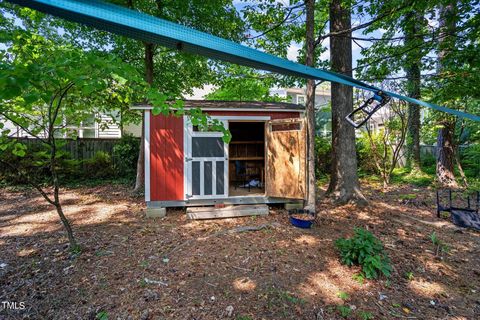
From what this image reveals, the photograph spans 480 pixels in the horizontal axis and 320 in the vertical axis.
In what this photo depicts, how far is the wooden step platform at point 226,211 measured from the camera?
475 centimetres

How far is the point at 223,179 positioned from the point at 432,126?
6.59 meters

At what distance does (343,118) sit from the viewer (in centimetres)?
535

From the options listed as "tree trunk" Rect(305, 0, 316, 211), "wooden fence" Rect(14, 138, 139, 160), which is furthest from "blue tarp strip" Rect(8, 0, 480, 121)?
"wooden fence" Rect(14, 138, 139, 160)

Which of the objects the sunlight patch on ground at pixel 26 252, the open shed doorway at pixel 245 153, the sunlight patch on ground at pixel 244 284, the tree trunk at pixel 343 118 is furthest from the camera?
the open shed doorway at pixel 245 153

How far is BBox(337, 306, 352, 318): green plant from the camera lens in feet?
7.09

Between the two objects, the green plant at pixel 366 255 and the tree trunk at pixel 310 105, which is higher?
the tree trunk at pixel 310 105

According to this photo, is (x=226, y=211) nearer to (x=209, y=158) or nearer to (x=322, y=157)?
(x=209, y=158)

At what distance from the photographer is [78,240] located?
3689mm

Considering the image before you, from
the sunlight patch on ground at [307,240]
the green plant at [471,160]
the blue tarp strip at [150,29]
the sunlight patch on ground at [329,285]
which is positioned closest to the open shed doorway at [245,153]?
the sunlight patch on ground at [307,240]

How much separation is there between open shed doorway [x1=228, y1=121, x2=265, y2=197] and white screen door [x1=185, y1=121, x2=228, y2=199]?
1.65m

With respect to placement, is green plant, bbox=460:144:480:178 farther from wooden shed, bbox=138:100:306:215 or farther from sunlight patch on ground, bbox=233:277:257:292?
sunlight patch on ground, bbox=233:277:257:292

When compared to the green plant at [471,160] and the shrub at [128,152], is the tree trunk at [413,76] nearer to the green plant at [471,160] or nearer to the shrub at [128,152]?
the green plant at [471,160]

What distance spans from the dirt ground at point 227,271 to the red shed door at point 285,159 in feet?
2.14

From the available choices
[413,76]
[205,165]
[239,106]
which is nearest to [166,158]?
[205,165]
